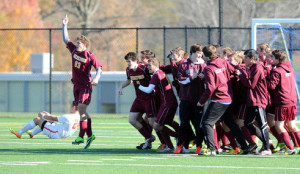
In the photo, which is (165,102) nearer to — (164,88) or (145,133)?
(164,88)

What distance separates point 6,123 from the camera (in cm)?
1956

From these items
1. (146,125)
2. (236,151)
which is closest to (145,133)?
(146,125)

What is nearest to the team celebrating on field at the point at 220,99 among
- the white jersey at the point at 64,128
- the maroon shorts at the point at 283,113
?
the maroon shorts at the point at 283,113

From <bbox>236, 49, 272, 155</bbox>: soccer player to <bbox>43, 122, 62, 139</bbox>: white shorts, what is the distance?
179 inches

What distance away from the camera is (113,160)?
436 inches

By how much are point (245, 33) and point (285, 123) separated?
89.7 feet

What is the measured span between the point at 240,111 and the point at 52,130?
4457 mm

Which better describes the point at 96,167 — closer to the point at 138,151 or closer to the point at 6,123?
the point at 138,151

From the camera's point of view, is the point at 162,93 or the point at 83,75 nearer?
the point at 162,93

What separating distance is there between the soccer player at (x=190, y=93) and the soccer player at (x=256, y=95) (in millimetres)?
700

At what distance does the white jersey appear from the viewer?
1439 centimetres

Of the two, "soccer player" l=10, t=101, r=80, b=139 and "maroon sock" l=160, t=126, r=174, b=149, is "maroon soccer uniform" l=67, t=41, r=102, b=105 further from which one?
"maroon sock" l=160, t=126, r=174, b=149

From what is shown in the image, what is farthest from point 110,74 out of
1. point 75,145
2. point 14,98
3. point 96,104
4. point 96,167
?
point 96,167

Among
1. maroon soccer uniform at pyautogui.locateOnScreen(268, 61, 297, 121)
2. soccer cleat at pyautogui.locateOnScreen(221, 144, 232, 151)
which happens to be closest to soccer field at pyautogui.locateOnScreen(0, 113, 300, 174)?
soccer cleat at pyautogui.locateOnScreen(221, 144, 232, 151)
